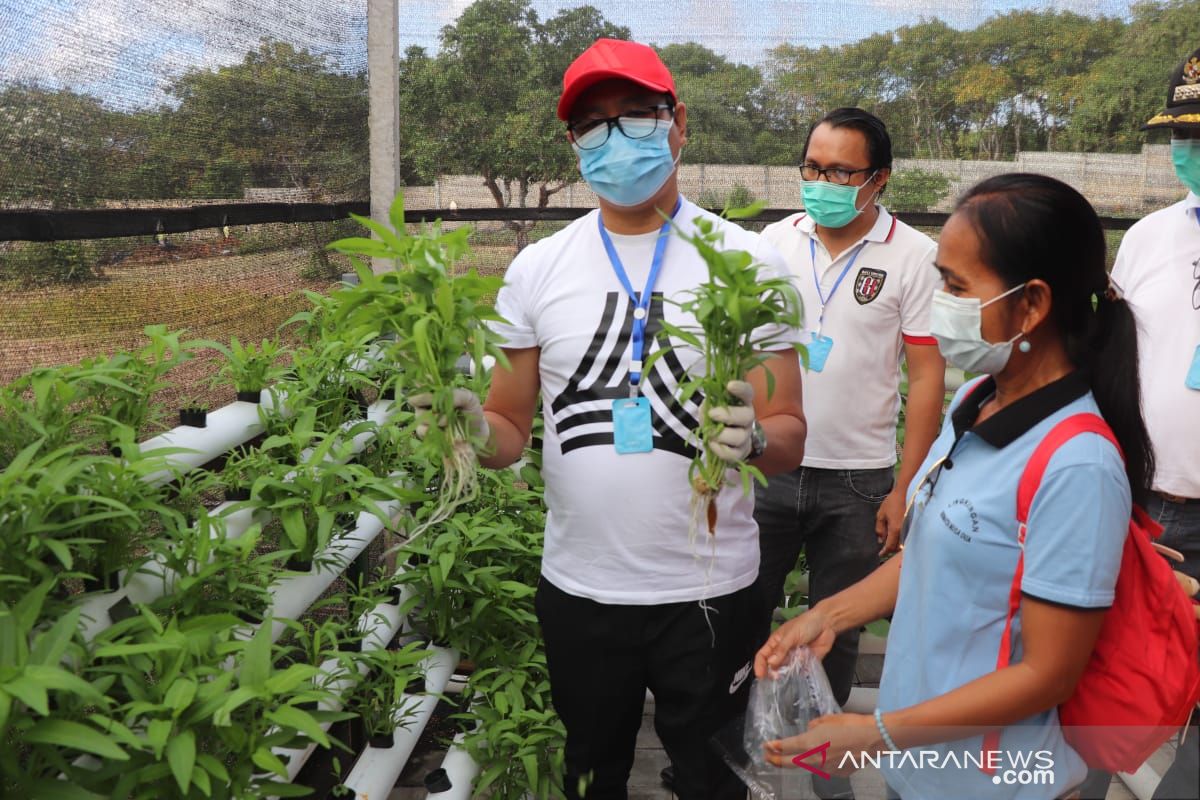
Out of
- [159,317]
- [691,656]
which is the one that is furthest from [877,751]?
[159,317]

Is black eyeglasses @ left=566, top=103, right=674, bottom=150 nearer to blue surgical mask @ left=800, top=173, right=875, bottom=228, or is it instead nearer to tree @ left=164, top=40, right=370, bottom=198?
blue surgical mask @ left=800, top=173, right=875, bottom=228

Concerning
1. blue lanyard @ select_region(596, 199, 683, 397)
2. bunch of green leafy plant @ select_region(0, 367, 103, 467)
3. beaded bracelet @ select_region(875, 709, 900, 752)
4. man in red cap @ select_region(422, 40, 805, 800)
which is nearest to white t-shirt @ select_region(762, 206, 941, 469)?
man in red cap @ select_region(422, 40, 805, 800)

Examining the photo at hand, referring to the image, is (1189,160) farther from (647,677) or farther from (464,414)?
(464,414)

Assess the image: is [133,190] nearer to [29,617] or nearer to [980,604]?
[29,617]

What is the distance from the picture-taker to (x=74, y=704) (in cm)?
159

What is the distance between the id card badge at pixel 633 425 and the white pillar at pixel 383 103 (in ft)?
7.03

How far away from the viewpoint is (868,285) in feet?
10.1

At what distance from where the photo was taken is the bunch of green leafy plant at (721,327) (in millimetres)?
1774

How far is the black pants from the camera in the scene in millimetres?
2217

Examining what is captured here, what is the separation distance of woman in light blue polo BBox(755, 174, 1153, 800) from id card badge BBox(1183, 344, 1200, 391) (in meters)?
1.55

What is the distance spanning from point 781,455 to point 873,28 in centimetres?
306

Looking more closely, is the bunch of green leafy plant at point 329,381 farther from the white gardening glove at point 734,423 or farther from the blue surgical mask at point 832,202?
the blue surgical mask at point 832,202

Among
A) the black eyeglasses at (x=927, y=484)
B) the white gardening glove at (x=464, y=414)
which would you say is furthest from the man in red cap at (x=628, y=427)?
the black eyeglasses at (x=927, y=484)

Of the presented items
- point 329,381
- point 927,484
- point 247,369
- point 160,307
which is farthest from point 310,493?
point 927,484
